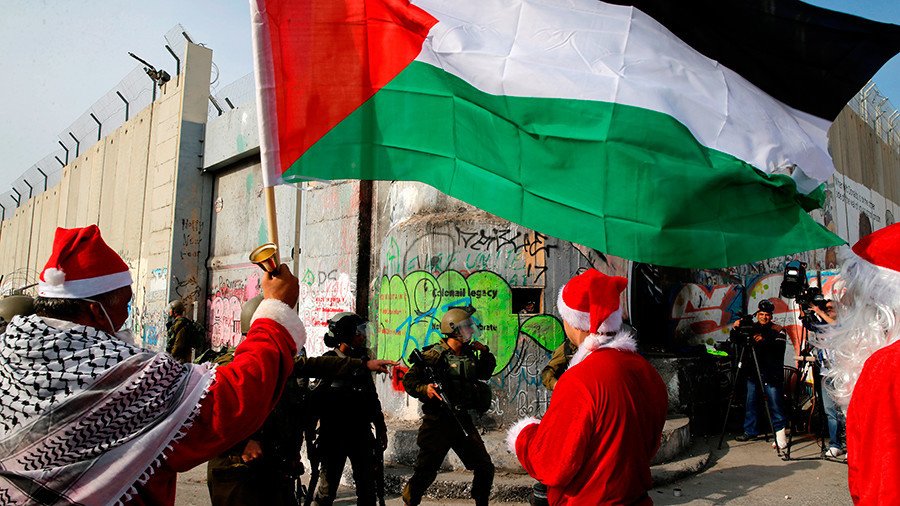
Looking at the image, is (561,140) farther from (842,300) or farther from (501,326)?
(501,326)

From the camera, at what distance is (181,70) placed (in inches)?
612

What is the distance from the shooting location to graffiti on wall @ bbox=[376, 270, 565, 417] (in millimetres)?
7621

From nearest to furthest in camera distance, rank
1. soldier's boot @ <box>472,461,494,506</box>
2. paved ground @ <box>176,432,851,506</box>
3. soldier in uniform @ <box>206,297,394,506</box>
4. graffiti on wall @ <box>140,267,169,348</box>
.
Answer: soldier in uniform @ <box>206,297,394,506</box>
soldier's boot @ <box>472,461,494,506</box>
paved ground @ <box>176,432,851,506</box>
graffiti on wall @ <box>140,267,169,348</box>

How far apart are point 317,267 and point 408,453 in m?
4.03

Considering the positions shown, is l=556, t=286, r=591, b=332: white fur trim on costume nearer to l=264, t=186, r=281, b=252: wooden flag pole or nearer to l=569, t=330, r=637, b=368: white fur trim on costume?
l=569, t=330, r=637, b=368: white fur trim on costume

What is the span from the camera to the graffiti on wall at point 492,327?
762 centimetres

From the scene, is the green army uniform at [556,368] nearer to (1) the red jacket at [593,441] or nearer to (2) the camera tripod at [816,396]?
(2) the camera tripod at [816,396]

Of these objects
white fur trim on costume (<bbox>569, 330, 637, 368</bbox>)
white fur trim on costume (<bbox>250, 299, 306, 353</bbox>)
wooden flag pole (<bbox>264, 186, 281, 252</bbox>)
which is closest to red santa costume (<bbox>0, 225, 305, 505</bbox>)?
white fur trim on costume (<bbox>250, 299, 306, 353</bbox>)

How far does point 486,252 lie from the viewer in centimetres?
797

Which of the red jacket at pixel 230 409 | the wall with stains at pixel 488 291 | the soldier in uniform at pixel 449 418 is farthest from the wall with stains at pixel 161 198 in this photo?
the red jacket at pixel 230 409

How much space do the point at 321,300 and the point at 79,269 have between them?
8269mm

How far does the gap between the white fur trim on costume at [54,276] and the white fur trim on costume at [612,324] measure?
2.08 meters

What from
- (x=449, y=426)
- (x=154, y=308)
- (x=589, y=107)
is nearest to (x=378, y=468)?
(x=449, y=426)

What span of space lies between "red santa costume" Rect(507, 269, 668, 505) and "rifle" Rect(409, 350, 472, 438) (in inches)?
106
